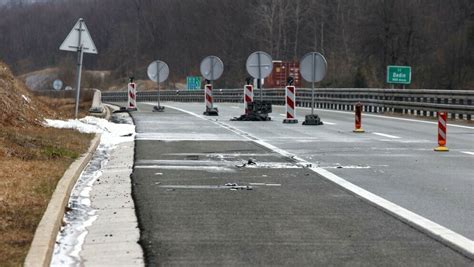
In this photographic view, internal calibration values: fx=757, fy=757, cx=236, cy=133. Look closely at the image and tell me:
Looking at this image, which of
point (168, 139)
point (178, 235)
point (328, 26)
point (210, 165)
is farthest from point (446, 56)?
point (178, 235)

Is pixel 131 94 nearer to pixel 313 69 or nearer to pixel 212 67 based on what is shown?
pixel 212 67

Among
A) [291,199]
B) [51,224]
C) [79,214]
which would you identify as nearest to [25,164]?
[79,214]

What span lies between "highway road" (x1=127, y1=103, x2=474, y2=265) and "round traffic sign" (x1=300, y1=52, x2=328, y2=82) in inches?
265

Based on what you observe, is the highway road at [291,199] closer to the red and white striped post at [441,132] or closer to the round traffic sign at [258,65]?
the red and white striped post at [441,132]

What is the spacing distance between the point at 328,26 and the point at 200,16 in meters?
32.6

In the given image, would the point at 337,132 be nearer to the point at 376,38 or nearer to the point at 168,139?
the point at 168,139

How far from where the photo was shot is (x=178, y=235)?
7.05m

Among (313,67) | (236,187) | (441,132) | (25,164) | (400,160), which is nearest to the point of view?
(236,187)

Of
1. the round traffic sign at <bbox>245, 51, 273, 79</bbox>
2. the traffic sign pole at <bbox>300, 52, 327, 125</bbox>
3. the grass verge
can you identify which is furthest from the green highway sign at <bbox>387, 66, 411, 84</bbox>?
the grass verge

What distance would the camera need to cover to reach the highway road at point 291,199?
6500 millimetres

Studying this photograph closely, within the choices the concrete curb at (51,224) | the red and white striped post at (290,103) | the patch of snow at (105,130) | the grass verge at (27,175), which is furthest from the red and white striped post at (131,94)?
the concrete curb at (51,224)

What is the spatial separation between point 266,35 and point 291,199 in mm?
86750

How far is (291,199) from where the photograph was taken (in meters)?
9.23

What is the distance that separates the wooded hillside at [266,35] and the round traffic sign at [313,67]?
3467cm
